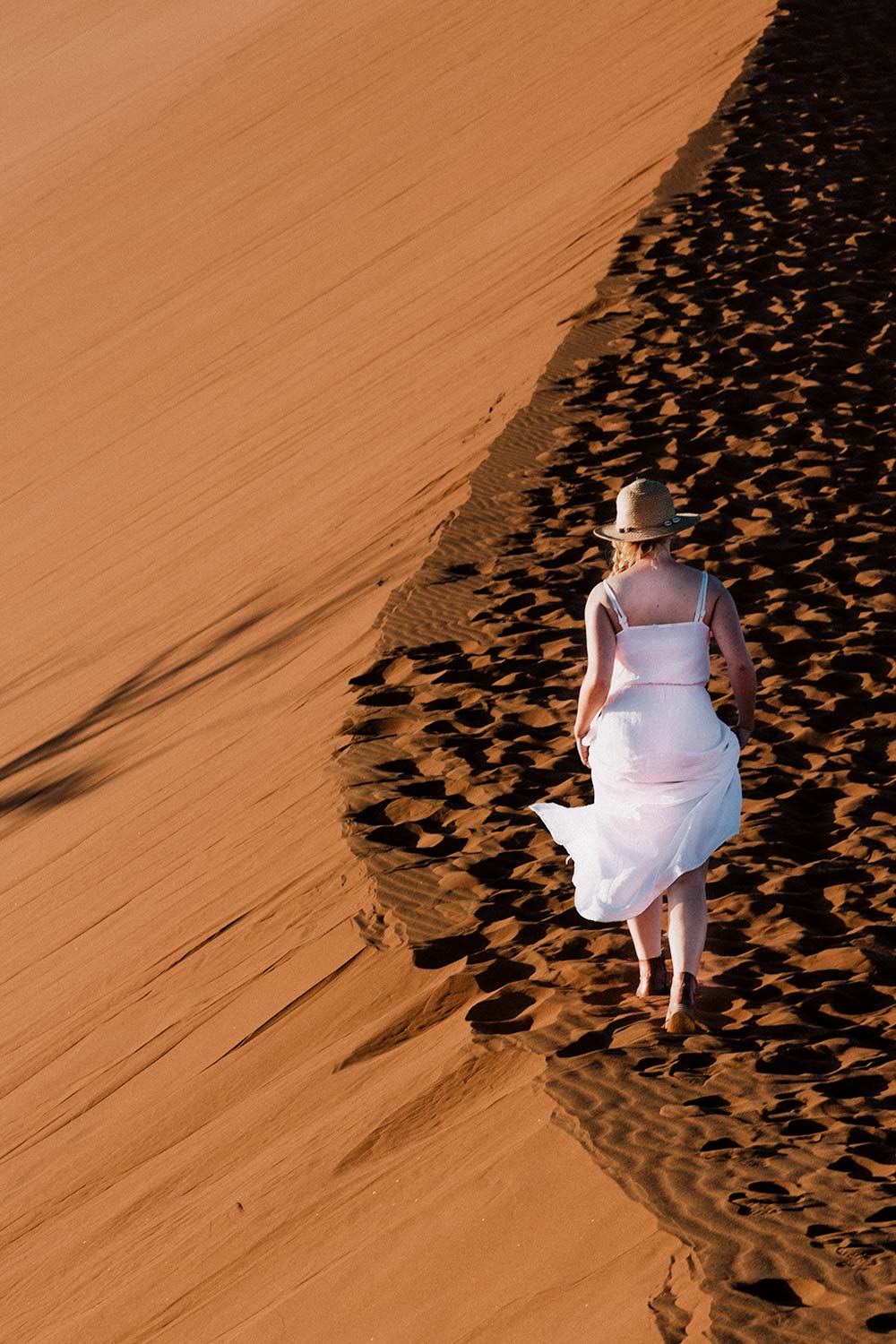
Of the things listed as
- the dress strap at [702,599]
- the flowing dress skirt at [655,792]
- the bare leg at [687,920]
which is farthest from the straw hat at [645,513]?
the bare leg at [687,920]

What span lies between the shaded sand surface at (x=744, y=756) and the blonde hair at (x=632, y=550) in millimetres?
994

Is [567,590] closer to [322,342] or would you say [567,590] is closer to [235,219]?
[322,342]

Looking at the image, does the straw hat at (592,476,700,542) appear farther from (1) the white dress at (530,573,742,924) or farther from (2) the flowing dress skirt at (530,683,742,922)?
(2) the flowing dress skirt at (530,683,742,922)

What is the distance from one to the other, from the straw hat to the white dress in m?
0.13

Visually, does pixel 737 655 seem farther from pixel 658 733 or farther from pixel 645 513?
pixel 645 513

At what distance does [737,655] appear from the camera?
3531mm

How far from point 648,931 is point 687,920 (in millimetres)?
162

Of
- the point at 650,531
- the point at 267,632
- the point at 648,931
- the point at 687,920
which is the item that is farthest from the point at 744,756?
the point at 267,632

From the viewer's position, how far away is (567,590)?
6156mm

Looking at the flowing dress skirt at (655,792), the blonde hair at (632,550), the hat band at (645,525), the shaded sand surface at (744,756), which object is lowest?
the shaded sand surface at (744,756)

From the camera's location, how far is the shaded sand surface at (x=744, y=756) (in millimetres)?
2961

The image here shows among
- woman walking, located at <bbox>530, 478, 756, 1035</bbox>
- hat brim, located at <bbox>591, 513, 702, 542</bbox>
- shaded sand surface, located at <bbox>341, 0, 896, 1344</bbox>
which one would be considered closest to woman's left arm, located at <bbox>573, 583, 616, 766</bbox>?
woman walking, located at <bbox>530, 478, 756, 1035</bbox>

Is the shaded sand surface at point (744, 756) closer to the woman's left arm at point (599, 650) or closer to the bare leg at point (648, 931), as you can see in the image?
the bare leg at point (648, 931)

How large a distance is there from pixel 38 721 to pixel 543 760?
8.18ft
